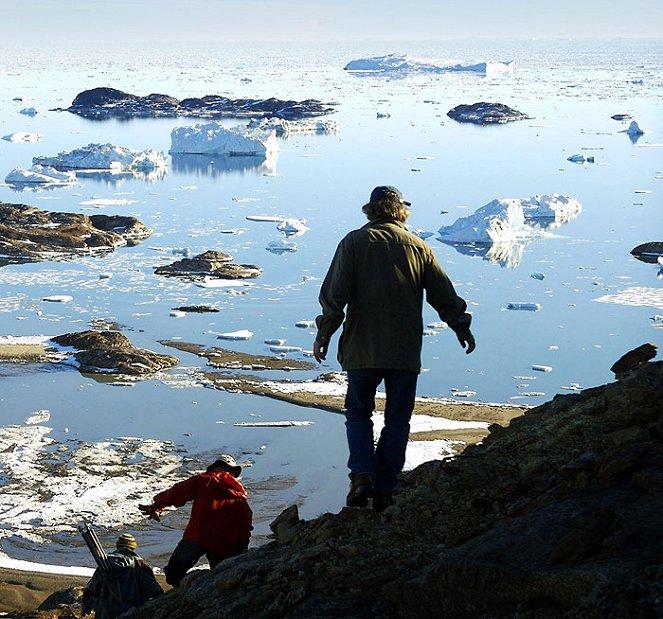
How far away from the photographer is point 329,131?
4475 cm

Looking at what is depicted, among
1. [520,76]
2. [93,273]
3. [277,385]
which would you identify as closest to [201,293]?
[93,273]

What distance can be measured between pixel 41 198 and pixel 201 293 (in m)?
12.0

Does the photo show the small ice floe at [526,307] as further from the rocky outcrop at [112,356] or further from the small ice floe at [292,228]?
the small ice floe at [292,228]

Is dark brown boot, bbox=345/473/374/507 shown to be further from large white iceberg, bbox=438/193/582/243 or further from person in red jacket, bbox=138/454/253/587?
large white iceberg, bbox=438/193/582/243

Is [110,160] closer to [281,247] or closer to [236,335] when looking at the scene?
[281,247]

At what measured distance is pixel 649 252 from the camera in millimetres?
21312

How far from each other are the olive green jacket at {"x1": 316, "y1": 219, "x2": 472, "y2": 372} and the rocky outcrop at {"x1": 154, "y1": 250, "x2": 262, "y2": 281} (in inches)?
577

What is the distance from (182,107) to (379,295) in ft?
175

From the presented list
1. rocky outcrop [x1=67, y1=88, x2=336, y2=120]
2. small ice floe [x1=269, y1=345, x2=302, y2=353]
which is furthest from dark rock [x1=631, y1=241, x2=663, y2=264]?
rocky outcrop [x1=67, y1=88, x2=336, y2=120]

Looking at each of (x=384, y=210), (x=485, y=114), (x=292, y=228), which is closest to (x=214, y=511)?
(x=384, y=210)

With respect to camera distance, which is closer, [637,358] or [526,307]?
[637,358]

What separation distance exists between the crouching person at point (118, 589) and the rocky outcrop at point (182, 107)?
4590 cm

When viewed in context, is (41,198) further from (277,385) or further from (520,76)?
(520,76)

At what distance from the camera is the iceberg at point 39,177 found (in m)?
31.4
